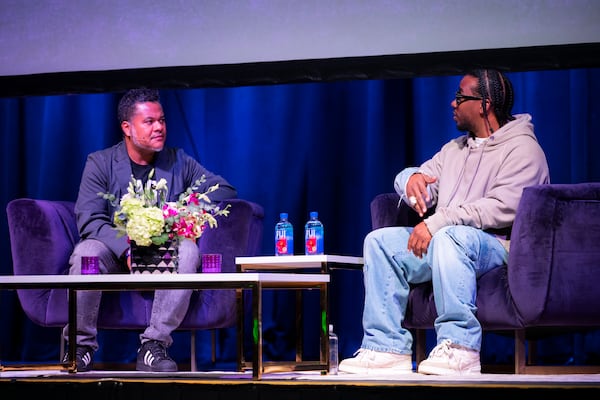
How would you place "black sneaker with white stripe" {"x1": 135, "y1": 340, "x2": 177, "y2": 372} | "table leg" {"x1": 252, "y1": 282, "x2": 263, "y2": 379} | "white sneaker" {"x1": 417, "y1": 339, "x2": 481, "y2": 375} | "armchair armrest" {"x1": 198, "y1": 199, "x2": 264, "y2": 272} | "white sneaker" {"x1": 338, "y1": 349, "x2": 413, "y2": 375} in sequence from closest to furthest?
1. "table leg" {"x1": 252, "y1": 282, "x2": 263, "y2": 379}
2. "white sneaker" {"x1": 417, "y1": 339, "x2": 481, "y2": 375}
3. "white sneaker" {"x1": 338, "y1": 349, "x2": 413, "y2": 375}
4. "black sneaker with white stripe" {"x1": 135, "y1": 340, "x2": 177, "y2": 372}
5. "armchair armrest" {"x1": 198, "y1": 199, "x2": 264, "y2": 272}

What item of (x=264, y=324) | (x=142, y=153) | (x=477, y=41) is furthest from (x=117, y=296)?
(x=477, y=41)

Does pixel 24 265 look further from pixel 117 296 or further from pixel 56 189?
pixel 56 189

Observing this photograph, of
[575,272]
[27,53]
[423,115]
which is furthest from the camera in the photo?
[27,53]

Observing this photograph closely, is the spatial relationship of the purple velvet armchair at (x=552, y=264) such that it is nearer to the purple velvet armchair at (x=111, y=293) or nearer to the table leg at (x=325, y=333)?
the table leg at (x=325, y=333)

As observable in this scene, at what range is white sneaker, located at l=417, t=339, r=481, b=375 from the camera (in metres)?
3.47

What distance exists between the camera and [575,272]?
3596 millimetres

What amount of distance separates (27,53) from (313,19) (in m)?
1.69

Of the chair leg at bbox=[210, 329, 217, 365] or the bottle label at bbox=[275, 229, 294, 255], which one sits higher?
the bottle label at bbox=[275, 229, 294, 255]

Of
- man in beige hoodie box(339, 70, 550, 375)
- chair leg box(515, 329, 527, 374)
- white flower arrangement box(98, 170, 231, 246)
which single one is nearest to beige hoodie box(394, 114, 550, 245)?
man in beige hoodie box(339, 70, 550, 375)

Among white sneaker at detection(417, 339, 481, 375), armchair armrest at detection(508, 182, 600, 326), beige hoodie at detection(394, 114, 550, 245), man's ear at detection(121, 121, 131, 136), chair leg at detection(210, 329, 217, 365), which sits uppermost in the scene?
man's ear at detection(121, 121, 131, 136)

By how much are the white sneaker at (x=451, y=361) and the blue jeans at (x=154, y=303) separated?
3.76ft

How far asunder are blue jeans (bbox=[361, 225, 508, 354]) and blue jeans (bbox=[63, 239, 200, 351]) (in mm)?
808

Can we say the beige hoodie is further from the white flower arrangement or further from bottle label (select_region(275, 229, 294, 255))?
the white flower arrangement

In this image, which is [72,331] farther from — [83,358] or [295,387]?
[295,387]
